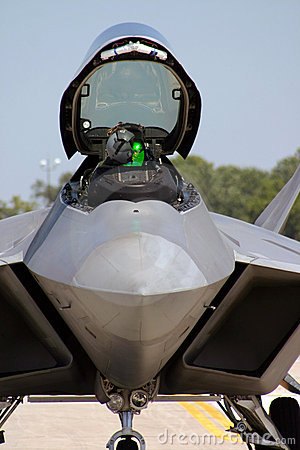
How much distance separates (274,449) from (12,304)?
263 centimetres

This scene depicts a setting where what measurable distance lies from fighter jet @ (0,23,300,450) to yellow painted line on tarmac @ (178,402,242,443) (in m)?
3.16

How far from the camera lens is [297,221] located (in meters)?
53.8

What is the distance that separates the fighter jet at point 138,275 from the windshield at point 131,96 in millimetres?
11

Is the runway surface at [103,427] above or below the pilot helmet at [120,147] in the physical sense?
below

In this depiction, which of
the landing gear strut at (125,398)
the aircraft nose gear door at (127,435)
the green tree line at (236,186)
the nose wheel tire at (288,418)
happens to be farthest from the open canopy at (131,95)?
the green tree line at (236,186)

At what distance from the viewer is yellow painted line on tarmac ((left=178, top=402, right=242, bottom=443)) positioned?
8516 millimetres

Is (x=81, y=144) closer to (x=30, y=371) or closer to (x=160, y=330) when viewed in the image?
(x=30, y=371)

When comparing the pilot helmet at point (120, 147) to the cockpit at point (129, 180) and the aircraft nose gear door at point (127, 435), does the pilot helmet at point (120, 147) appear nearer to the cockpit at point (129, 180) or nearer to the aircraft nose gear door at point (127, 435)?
Result: the cockpit at point (129, 180)

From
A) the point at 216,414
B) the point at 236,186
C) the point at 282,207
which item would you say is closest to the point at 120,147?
the point at 282,207

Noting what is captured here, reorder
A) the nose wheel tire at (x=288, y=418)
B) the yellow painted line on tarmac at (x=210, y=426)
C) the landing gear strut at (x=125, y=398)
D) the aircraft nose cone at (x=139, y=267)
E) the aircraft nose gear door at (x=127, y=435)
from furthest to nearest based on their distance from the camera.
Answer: the yellow painted line on tarmac at (x=210, y=426), the nose wheel tire at (x=288, y=418), the landing gear strut at (x=125, y=398), the aircraft nose gear door at (x=127, y=435), the aircraft nose cone at (x=139, y=267)

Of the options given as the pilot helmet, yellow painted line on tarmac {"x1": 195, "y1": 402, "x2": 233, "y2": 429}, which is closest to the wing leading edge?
the pilot helmet

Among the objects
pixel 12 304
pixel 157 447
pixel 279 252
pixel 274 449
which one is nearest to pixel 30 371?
pixel 12 304

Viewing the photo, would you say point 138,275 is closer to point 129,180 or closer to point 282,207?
point 129,180

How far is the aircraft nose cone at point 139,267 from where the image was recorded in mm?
3102
